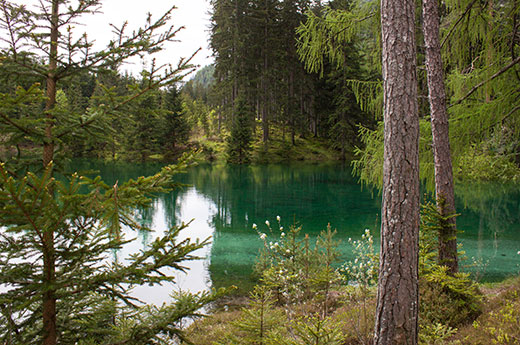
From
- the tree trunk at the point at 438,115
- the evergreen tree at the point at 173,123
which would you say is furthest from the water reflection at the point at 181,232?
the evergreen tree at the point at 173,123

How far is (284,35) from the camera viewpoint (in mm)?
39250

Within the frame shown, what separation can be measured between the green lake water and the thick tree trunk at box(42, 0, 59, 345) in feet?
6.69

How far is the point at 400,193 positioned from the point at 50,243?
2.81m

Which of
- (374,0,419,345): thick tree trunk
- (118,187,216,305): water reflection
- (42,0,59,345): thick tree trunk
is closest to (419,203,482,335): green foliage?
(374,0,419,345): thick tree trunk

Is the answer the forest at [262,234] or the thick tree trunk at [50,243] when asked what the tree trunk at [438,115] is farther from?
the thick tree trunk at [50,243]

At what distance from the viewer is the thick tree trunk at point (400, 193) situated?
3014 mm

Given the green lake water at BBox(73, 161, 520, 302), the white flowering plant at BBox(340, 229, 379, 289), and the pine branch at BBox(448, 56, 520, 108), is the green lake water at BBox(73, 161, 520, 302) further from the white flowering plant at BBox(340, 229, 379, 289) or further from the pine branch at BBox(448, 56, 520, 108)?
the pine branch at BBox(448, 56, 520, 108)

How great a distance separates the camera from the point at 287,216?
47.0 feet

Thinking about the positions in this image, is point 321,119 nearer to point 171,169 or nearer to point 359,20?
point 359,20

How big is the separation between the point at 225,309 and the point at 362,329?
321 centimetres

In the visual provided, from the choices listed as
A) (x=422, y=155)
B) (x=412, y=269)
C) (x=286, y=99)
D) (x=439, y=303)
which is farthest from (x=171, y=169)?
(x=286, y=99)

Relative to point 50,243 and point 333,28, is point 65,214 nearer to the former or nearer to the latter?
point 50,243

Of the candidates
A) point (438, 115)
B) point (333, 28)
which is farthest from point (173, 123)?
point (438, 115)

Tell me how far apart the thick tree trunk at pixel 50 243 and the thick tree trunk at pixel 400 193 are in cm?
264
